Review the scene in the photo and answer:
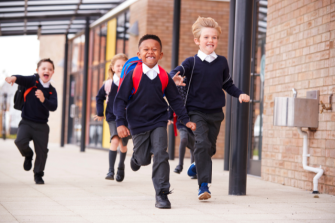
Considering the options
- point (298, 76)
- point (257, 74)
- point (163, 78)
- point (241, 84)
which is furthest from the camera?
point (257, 74)

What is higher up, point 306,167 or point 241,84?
point 241,84

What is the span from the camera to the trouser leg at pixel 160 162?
4.66 meters

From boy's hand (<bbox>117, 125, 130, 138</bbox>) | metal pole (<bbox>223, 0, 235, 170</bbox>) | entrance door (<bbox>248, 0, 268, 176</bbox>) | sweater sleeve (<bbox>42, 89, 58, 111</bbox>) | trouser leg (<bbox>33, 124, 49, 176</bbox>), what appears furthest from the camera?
metal pole (<bbox>223, 0, 235, 170</bbox>)

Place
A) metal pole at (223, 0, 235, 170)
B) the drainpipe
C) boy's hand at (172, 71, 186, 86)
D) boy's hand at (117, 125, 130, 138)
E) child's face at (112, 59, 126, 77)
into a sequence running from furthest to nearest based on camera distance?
metal pole at (223, 0, 235, 170) < child's face at (112, 59, 126, 77) < the drainpipe < boy's hand at (172, 71, 186, 86) < boy's hand at (117, 125, 130, 138)

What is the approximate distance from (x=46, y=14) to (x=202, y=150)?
1085 cm

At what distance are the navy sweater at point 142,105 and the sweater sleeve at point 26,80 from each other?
2.02 m

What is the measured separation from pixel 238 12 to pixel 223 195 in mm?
2168

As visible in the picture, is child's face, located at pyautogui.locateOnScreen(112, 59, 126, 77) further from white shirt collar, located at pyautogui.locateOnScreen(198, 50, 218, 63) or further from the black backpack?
white shirt collar, located at pyautogui.locateOnScreen(198, 50, 218, 63)

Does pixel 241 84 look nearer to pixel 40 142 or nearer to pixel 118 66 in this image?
pixel 118 66

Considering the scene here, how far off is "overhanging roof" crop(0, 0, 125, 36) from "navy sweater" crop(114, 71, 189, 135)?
28.9ft

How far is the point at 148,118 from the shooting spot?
4734 mm

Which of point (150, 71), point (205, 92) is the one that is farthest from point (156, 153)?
point (205, 92)

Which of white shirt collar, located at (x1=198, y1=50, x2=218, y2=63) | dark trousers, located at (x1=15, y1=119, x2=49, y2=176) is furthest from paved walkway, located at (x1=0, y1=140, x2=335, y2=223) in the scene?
white shirt collar, located at (x1=198, y1=50, x2=218, y2=63)

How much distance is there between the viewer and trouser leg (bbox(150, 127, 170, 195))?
466 cm
